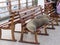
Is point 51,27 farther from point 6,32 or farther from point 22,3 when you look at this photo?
point 22,3

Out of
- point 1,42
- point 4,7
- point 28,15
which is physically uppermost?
point 4,7

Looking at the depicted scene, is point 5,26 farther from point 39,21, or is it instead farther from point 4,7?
point 4,7

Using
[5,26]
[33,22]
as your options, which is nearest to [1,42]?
[5,26]

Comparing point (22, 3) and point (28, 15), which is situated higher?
point (22, 3)

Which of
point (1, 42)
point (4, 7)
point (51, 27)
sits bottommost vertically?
point (1, 42)

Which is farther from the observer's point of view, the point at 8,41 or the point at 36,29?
the point at 8,41

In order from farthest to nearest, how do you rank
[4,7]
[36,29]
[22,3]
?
[22,3]
[4,7]
[36,29]

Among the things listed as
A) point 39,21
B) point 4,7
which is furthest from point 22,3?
point 39,21

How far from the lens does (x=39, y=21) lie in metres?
3.73

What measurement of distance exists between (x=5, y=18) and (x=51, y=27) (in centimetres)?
250

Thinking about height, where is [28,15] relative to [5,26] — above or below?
above

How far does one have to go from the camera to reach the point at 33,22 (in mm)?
3648

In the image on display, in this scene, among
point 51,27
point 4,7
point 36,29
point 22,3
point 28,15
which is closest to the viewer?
point 36,29

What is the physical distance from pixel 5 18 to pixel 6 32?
88.1 inches
